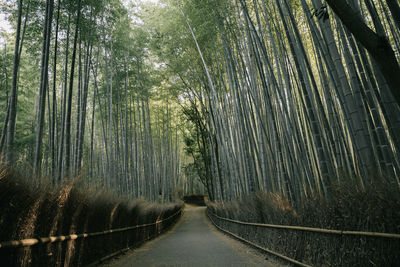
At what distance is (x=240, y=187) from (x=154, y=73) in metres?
5.38

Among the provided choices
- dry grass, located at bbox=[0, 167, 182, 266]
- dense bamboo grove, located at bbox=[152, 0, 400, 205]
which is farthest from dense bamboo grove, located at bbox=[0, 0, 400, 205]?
dry grass, located at bbox=[0, 167, 182, 266]

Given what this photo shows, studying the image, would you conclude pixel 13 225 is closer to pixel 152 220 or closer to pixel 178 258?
pixel 178 258

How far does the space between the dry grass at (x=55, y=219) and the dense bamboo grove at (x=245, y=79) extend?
0.30 metres

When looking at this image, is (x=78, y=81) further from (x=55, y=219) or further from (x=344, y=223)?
(x=344, y=223)

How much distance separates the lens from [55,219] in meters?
2.02

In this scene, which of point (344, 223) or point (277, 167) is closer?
point (344, 223)

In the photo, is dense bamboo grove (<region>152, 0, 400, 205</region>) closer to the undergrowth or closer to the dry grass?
the undergrowth

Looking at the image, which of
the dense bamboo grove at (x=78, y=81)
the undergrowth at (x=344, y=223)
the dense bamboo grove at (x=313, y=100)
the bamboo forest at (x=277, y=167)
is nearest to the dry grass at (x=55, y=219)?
the bamboo forest at (x=277, y=167)

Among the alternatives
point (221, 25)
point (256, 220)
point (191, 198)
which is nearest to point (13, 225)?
point (256, 220)

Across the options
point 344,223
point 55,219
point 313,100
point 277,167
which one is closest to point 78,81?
point 55,219

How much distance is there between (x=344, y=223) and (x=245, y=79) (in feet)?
9.95

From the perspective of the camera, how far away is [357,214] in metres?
1.72

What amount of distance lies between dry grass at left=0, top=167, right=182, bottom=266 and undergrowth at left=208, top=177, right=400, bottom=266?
87.8 inches

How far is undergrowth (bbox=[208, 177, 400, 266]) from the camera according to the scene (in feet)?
Answer: 4.74
